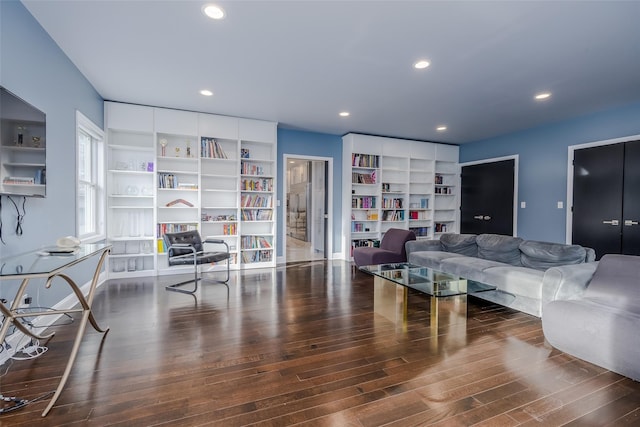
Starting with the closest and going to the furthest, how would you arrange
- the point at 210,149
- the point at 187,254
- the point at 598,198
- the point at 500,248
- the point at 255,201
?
the point at 500,248
the point at 187,254
the point at 598,198
the point at 210,149
the point at 255,201

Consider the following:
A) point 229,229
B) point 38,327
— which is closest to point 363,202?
point 229,229

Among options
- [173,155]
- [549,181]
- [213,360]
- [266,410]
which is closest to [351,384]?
[266,410]

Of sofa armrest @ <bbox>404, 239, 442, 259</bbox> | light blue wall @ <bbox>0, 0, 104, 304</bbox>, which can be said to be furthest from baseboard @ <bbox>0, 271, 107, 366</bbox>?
sofa armrest @ <bbox>404, 239, 442, 259</bbox>

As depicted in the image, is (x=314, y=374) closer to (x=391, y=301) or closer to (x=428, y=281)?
(x=391, y=301)

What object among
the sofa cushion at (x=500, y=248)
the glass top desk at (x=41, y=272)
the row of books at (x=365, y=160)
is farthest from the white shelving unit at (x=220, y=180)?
the sofa cushion at (x=500, y=248)

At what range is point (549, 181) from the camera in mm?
5332

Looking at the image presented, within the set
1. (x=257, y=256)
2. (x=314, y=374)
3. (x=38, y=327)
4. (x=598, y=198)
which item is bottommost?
(x=314, y=374)

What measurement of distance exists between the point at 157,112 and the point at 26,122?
2603mm

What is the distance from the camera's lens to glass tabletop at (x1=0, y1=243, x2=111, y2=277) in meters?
1.53

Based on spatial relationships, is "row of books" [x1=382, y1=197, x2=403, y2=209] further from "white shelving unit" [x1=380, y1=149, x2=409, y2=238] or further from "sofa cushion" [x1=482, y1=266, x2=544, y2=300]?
"sofa cushion" [x1=482, y1=266, x2=544, y2=300]

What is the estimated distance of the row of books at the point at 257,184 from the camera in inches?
209

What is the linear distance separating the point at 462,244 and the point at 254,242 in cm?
338

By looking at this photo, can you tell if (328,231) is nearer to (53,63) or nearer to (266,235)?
(266,235)

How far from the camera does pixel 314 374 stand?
1976mm
